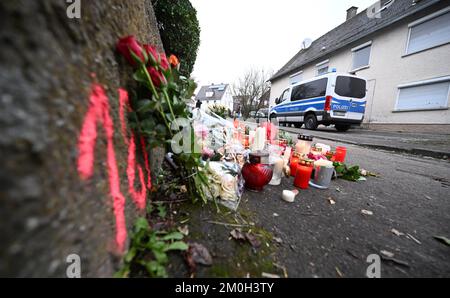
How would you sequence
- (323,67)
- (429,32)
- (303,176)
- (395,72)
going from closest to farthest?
(303,176) < (429,32) < (395,72) < (323,67)

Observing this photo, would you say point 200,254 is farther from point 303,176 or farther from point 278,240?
point 303,176

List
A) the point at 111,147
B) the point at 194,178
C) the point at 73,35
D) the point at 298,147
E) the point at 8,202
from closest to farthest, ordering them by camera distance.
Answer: the point at 8,202
the point at 73,35
the point at 111,147
the point at 194,178
the point at 298,147

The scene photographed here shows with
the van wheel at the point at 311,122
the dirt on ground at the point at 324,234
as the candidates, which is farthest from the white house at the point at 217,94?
the dirt on ground at the point at 324,234

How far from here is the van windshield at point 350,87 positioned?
692cm

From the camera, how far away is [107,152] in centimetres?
58

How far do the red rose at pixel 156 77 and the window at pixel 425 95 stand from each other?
1011cm

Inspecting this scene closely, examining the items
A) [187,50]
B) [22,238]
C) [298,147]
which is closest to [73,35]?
[22,238]

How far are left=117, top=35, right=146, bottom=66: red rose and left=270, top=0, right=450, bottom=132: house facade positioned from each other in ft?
32.5

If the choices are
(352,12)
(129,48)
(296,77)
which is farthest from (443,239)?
(352,12)

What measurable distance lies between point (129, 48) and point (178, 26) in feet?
11.1

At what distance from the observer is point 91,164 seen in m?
0.49

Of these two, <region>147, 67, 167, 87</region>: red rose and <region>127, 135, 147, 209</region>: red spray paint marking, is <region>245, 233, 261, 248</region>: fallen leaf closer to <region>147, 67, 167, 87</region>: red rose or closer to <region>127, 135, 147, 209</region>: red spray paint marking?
<region>127, 135, 147, 209</region>: red spray paint marking
